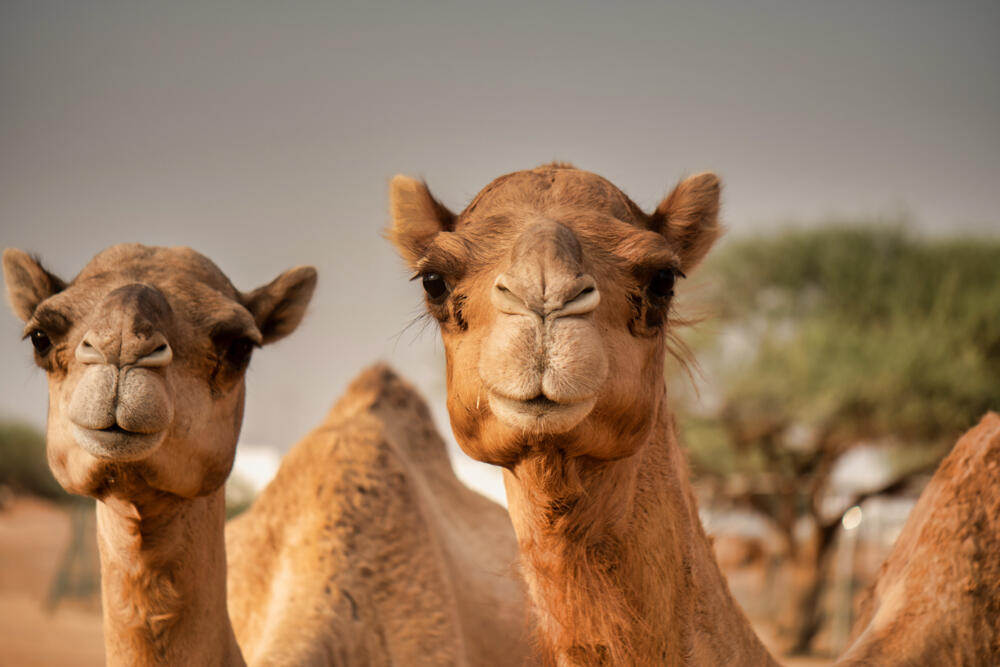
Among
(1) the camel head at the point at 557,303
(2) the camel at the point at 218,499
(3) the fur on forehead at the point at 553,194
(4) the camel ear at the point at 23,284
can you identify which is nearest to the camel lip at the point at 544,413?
(1) the camel head at the point at 557,303

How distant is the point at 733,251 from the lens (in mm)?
24078

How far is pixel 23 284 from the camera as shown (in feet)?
15.0

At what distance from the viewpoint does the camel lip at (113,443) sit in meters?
3.56

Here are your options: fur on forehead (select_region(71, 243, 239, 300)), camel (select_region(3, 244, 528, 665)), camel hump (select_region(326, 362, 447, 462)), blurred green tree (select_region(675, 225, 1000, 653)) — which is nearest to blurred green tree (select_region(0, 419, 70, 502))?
blurred green tree (select_region(675, 225, 1000, 653))

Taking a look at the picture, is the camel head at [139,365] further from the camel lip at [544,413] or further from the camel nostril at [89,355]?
the camel lip at [544,413]

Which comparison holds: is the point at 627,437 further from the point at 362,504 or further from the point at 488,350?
the point at 362,504

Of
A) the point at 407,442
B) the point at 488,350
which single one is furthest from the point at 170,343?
the point at 407,442

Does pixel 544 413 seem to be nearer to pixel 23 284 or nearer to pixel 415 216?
pixel 415 216

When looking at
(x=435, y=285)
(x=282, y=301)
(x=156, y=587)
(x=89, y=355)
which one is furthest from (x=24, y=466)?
(x=435, y=285)

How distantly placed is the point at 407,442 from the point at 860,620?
302 centimetres

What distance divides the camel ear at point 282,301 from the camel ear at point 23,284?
2.91ft

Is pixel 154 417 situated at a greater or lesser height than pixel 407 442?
lesser

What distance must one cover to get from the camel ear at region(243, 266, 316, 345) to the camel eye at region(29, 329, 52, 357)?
979mm

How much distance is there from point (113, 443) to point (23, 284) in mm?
1417
